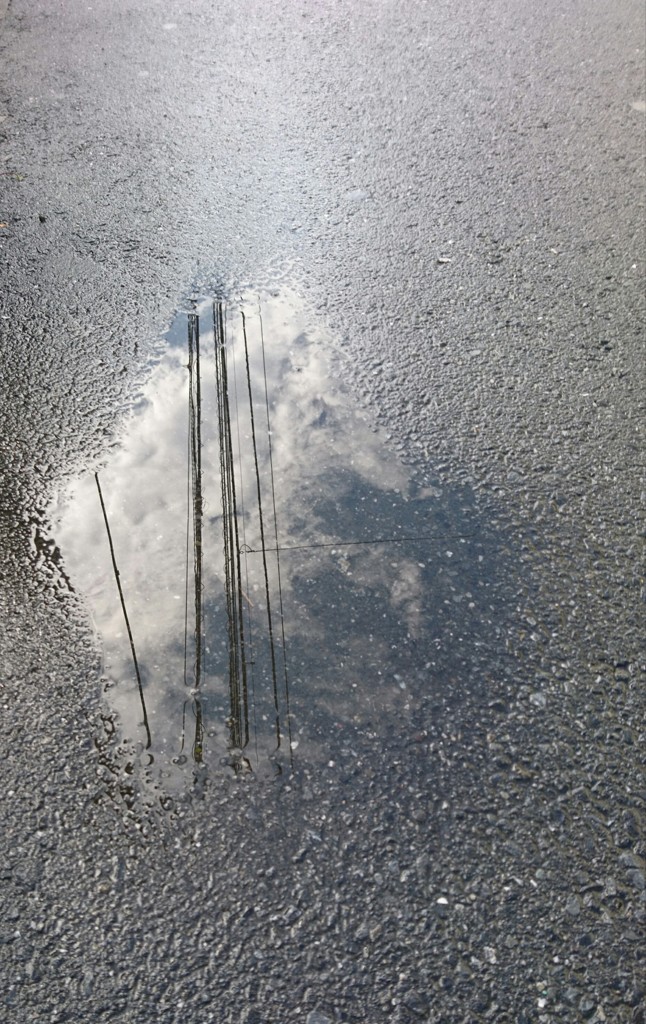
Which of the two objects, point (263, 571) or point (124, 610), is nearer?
point (124, 610)

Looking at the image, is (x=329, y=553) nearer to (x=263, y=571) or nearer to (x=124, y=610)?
(x=263, y=571)

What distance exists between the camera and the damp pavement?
2.03 m

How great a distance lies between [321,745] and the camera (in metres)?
2.41

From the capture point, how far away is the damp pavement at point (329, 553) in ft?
6.65

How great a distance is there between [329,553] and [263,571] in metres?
0.23

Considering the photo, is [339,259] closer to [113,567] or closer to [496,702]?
[113,567]

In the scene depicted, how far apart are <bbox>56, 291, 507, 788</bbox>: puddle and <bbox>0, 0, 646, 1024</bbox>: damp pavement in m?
0.01

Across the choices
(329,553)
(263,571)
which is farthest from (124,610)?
(329,553)

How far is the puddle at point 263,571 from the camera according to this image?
248 cm

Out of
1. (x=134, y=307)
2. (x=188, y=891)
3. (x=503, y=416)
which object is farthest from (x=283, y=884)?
(x=134, y=307)

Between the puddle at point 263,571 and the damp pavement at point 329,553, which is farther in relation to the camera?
the puddle at point 263,571

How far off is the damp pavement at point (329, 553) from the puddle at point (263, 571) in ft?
0.04

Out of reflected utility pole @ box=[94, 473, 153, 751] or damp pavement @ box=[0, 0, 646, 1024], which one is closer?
damp pavement @ box=[0, 0, 646, 1024]

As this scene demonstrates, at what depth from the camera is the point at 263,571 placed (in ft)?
9.39
